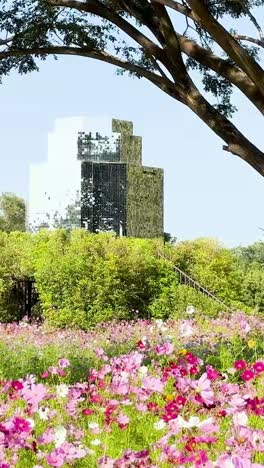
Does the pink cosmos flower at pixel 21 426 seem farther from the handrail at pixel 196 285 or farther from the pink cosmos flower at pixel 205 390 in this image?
the handrail at pixel 196 285

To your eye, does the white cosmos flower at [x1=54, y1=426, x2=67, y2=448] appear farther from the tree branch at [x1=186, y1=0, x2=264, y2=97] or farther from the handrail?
the handrail

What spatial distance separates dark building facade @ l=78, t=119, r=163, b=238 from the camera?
4225 centimetres

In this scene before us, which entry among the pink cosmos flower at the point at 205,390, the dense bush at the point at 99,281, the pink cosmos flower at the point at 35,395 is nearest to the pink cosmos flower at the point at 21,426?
the pink cosmos flower at the point at 35,395

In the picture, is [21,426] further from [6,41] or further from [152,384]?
[6,41]

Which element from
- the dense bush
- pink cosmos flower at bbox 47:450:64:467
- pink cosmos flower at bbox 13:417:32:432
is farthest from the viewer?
the dense bush

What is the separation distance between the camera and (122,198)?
139ft

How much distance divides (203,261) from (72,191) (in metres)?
24.7

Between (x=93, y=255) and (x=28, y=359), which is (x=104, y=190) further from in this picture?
(x=28, y=359)

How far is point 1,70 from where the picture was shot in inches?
465

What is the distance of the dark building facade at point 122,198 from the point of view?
42250 mm

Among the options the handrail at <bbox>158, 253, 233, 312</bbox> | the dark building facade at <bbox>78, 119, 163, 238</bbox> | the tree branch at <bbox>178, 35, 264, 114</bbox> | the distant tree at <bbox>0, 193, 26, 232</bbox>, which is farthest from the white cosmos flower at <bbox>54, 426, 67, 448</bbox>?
the distant tree at <bbox>0, 193, 26, 232</bbox>

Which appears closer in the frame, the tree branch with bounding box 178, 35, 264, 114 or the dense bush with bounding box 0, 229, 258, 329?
the tree branch with bounding box 178, 35, 264, 114

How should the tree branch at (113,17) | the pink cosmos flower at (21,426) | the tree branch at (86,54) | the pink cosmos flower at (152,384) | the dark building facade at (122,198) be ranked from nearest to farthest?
the pink cosmos flower at (21,426), the pink cosmos flower at (152,384), the tree branch at (113,17), the tree branch at (86,54), the dark building facade at (122,198)

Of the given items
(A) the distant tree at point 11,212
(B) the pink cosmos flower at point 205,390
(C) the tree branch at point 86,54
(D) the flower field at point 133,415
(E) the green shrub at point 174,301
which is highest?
(C) the tree branch at point 86,54
